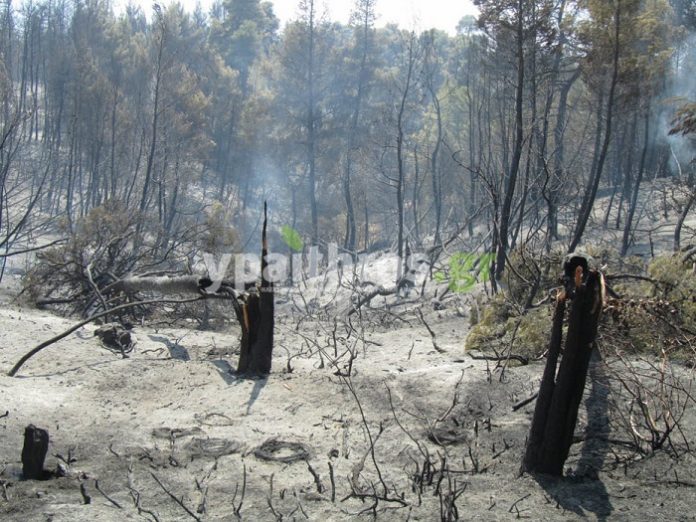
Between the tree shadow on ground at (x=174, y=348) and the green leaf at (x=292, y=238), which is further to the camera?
the green leaf at (x=292, y=238)

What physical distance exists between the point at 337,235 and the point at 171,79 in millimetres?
10775

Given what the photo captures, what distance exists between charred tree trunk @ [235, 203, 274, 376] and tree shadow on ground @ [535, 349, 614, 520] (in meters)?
2.73

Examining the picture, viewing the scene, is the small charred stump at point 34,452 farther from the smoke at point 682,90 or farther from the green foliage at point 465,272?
the smoke at point 682,90

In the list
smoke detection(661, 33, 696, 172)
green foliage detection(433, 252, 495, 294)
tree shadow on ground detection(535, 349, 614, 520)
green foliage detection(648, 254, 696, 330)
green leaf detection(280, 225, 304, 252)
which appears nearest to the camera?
tree shadow on ground detection(535, 349, 614, 520)

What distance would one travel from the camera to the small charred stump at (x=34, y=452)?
13.4 ft

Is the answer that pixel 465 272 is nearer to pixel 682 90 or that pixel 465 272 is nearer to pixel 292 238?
pixel 682 90

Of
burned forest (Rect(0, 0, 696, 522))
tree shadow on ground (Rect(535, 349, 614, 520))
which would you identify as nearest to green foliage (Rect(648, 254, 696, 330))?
burned forest (Rect(0, 0, 696, 522))

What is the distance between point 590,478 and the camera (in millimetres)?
4109

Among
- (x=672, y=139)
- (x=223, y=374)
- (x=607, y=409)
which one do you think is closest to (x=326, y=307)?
(x=223, y=374)

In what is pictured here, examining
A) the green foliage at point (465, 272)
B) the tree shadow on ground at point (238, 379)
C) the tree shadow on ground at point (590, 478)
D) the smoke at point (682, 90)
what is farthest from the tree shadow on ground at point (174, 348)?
the smoke at point (682, 90)

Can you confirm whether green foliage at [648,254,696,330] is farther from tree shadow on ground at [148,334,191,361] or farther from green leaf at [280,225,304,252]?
green leaf at [280,225,304,252]

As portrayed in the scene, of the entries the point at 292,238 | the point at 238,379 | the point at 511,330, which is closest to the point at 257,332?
the point at 238,379

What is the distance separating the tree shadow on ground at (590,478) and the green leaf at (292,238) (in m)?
19.9

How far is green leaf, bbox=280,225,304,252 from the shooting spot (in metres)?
26.1
